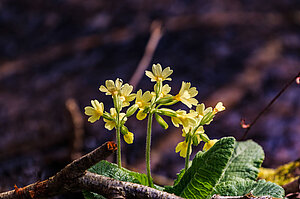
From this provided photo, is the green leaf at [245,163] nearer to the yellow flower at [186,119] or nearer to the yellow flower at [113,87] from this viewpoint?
the yellow flower at [186,119]

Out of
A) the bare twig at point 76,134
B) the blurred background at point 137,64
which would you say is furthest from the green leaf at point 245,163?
the bare twig at point 76,134

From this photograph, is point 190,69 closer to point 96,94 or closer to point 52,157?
point 96,94

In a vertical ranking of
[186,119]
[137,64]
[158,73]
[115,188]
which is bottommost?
[115,188]

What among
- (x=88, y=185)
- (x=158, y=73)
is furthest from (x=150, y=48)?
(x=88, y=185)

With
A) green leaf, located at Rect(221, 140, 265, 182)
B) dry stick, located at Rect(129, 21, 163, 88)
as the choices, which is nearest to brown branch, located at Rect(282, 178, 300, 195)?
green leaf, located at Rect(221, 140, 265, 182)

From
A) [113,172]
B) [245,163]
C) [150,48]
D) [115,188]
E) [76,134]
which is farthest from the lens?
[150,48]

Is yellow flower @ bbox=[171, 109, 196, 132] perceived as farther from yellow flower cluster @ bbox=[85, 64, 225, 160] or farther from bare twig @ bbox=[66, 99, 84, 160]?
bare twig @ bbox=[66, 99, 84, 160]

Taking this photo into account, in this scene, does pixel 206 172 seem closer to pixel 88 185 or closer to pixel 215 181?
pixel 215 181

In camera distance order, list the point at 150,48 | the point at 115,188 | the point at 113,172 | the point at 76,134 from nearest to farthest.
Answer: the point at 115,188
the point at 113,172
the point at 76,134
the point at 150,48
